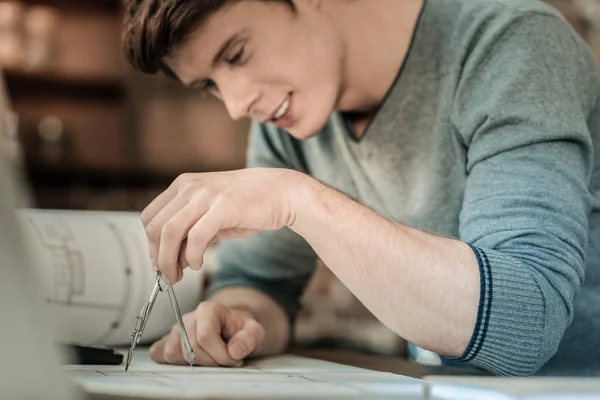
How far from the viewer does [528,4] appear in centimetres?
96

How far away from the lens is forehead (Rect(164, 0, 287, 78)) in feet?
3.17

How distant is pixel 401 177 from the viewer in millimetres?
1088

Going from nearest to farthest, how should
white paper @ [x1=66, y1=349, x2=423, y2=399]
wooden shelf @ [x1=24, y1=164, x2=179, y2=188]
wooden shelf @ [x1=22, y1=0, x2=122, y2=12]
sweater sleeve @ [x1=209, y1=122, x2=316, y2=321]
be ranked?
white paper @ [x1=66, y1=349, x2=423, y2=399], sweater sleeve @ [x1=209, y1=122, x2=316, y2=321], wooden shelf @ [x1=24, y1=164, x2=179, y2=188], wooden shelf @ [x1=22, y1=0, x2=122, y2=12]

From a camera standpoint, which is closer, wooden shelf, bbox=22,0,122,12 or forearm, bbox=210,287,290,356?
forearm, bbox=210,287,290,356

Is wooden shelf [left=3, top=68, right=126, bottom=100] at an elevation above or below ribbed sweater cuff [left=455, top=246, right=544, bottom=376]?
below

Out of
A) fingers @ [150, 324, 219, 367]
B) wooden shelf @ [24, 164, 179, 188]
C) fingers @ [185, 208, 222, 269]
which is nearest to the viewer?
fingers @ [185, 208, 222, 269]

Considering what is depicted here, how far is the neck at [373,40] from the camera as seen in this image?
3.52 ft

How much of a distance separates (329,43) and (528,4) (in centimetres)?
25

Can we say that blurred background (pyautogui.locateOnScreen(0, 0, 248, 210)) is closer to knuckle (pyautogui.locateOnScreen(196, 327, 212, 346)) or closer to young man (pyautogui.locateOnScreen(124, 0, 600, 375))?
young man (pyautogui.locateOnScreen(124, 0, 600, 375))

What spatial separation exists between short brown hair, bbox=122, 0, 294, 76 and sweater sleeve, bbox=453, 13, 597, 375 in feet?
0.94

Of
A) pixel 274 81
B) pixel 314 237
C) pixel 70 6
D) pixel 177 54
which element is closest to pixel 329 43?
pixel 274 81

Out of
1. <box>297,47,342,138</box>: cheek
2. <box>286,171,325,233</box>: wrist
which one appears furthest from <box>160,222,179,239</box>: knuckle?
<box>297,47,342,138</box>: cheek

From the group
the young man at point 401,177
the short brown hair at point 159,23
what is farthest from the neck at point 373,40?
the short brown hair at point 159,23

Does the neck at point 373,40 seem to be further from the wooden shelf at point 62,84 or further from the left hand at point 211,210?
the wooden shelf at point 62,84
